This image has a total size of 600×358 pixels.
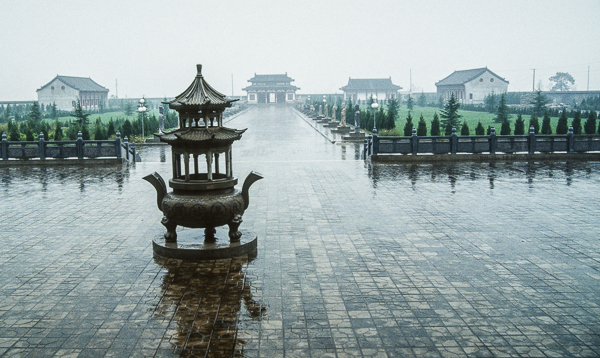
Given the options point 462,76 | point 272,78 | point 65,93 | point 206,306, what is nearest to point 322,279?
point 206,306

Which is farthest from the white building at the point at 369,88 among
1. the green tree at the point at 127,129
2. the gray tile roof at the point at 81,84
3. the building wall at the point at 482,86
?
the green tree at the point at 127,129

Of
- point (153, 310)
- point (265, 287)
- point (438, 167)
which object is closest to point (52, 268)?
point (153, 310)

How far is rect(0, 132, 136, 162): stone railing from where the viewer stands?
752 inches

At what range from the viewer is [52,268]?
7461 mm

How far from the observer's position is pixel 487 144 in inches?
772

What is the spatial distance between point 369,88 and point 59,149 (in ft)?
291

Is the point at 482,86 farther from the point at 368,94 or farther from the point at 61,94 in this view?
the point at 61,94

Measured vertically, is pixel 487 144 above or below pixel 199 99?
below

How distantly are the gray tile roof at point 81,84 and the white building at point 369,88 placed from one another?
143 ft

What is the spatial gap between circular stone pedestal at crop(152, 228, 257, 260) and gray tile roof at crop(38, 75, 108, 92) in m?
76.8

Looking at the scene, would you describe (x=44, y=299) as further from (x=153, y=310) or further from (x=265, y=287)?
(x=265, y=287)

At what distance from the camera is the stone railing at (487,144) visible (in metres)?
19.5

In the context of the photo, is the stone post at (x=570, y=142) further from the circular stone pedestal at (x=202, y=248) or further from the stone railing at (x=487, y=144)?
the circular stone pedestal at (x=202, y=248)

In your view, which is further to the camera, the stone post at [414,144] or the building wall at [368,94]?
the building wall at [368,94]
